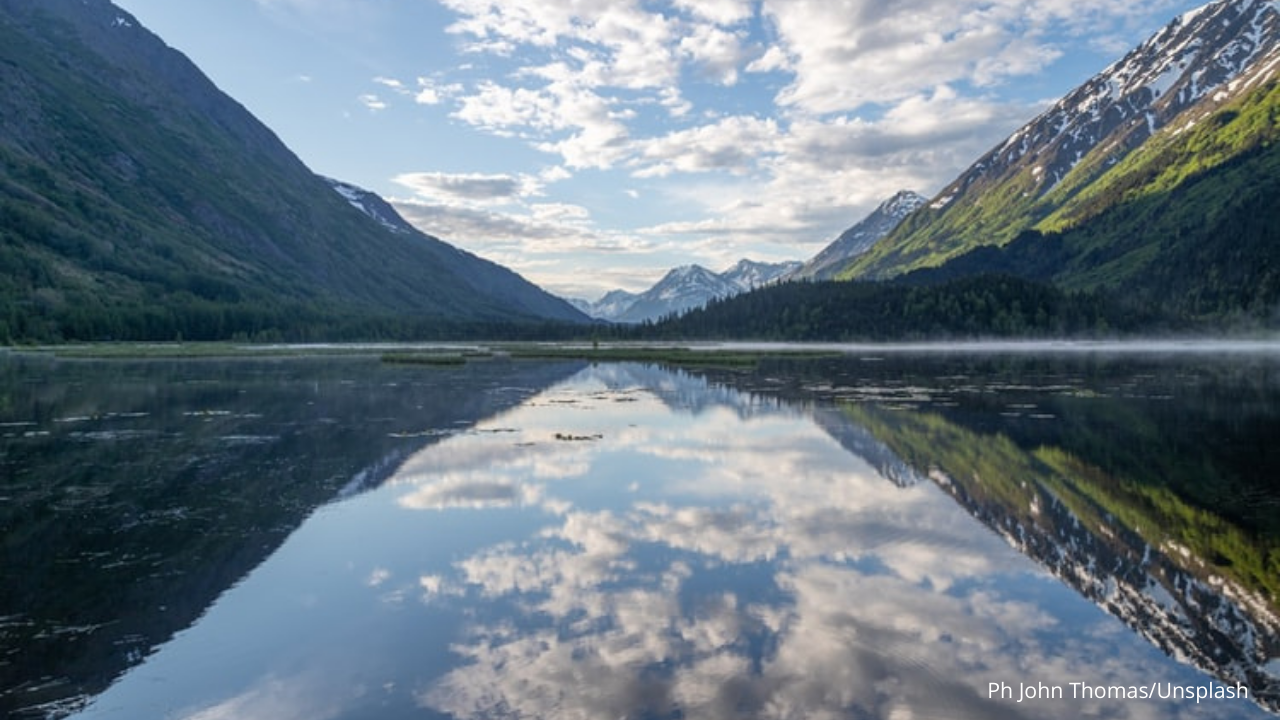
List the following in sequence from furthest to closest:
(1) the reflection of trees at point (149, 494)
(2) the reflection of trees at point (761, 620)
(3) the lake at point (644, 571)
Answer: (1) the reflection of trees at point (149, 494) → (3) the lake at point (644, 571) → (2) the reflection of trees at point (761, 620)

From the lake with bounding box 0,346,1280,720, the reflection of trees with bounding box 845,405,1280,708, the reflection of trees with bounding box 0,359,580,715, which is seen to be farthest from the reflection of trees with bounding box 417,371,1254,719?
the reflection of trees with bounding box 0,359,580,715

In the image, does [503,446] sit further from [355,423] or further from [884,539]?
[884,539]

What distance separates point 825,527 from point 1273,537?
39.8ft

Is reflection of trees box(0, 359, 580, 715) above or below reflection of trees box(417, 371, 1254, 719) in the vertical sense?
above

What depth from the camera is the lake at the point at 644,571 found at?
13.1m

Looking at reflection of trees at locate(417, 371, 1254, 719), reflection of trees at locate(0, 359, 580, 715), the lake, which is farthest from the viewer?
reflection of trees at locate(0, 359, 580, 715)

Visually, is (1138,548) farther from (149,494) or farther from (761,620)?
(149,494)

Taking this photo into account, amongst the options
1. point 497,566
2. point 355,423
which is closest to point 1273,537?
point 497,566

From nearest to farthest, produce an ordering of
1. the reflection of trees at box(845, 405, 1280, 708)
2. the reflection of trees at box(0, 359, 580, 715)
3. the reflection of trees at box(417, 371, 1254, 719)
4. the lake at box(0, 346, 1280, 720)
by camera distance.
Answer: the reflection of trees at box(417, 371, 1254, 719) < the lake at box(0, 346, 1280, 720) < the reflection of trees at box(845, 405, 1280, 708) < the reflection of trees at box(0, 359, 580, 715)

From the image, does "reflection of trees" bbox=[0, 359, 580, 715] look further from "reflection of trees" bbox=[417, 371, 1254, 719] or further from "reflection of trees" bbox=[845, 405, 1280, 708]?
"reflection of trees" bbox=[845, 405, 1280, 708]

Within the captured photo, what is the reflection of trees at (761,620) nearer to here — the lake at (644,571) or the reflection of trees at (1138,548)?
the lake at (644,571)

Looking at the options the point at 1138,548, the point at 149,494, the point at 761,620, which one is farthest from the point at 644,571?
the point at 149,494

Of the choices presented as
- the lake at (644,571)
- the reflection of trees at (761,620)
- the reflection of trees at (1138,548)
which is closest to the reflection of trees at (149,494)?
the lake at (644,571)

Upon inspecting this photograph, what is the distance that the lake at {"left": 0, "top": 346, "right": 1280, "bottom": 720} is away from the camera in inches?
518
